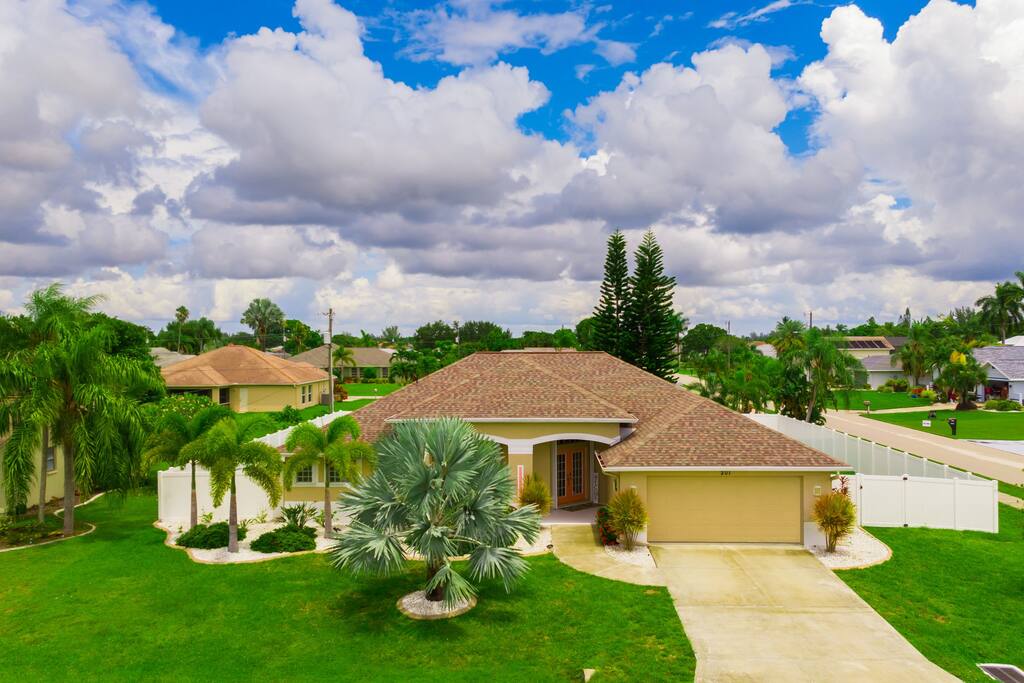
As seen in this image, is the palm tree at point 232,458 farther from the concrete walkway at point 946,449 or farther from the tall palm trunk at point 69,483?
the concrete walkway at point 946,449

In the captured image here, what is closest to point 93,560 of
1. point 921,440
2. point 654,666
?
point 654,666

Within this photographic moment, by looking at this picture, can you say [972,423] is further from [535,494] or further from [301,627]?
[301,627]

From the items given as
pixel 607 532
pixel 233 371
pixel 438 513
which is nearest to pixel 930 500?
pixel 607 532

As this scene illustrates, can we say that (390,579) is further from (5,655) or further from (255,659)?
(5,655)

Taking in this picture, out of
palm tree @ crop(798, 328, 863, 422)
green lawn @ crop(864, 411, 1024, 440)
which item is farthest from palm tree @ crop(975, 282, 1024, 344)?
palm tree @ crop(798, 328, 863, 422)

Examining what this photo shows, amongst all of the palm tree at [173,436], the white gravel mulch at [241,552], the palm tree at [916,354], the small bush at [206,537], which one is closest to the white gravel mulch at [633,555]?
the white gravel mulch at [241,552]
